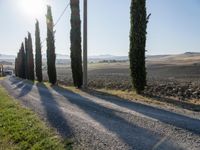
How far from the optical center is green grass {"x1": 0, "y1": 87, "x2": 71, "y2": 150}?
8790 mm

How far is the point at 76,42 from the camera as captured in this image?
30031 mm

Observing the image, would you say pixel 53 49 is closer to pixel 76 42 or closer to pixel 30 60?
pixel 76 42

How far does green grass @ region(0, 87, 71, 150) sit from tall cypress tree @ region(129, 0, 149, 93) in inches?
361

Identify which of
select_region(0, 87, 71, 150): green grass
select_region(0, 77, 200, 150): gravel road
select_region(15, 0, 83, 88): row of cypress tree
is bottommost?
select_region(0, 87, 71, 150): green grass

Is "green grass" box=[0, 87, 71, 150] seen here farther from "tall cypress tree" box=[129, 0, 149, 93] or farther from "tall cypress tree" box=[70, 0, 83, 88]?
"tall cypress tree" box=[70, 0, 83, 88]

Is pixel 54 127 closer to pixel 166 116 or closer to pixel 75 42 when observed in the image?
pixel 166 116

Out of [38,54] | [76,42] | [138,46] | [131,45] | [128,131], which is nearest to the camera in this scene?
[128,131]

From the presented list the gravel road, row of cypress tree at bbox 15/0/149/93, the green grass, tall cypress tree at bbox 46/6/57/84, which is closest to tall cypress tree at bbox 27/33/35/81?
row of cypress tree at bbox 15/0/149/93

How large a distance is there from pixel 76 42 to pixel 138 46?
9.62m

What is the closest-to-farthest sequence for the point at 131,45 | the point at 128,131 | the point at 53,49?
the point at 128,131
the point at 131,45
the point at 53,49

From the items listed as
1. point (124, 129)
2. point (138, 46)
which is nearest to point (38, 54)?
point (138, 46)

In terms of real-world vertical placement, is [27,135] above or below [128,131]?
below

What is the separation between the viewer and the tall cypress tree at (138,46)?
2134 cm

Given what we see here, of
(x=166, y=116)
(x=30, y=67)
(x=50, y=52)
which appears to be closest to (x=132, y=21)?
(x=166, y=116)
